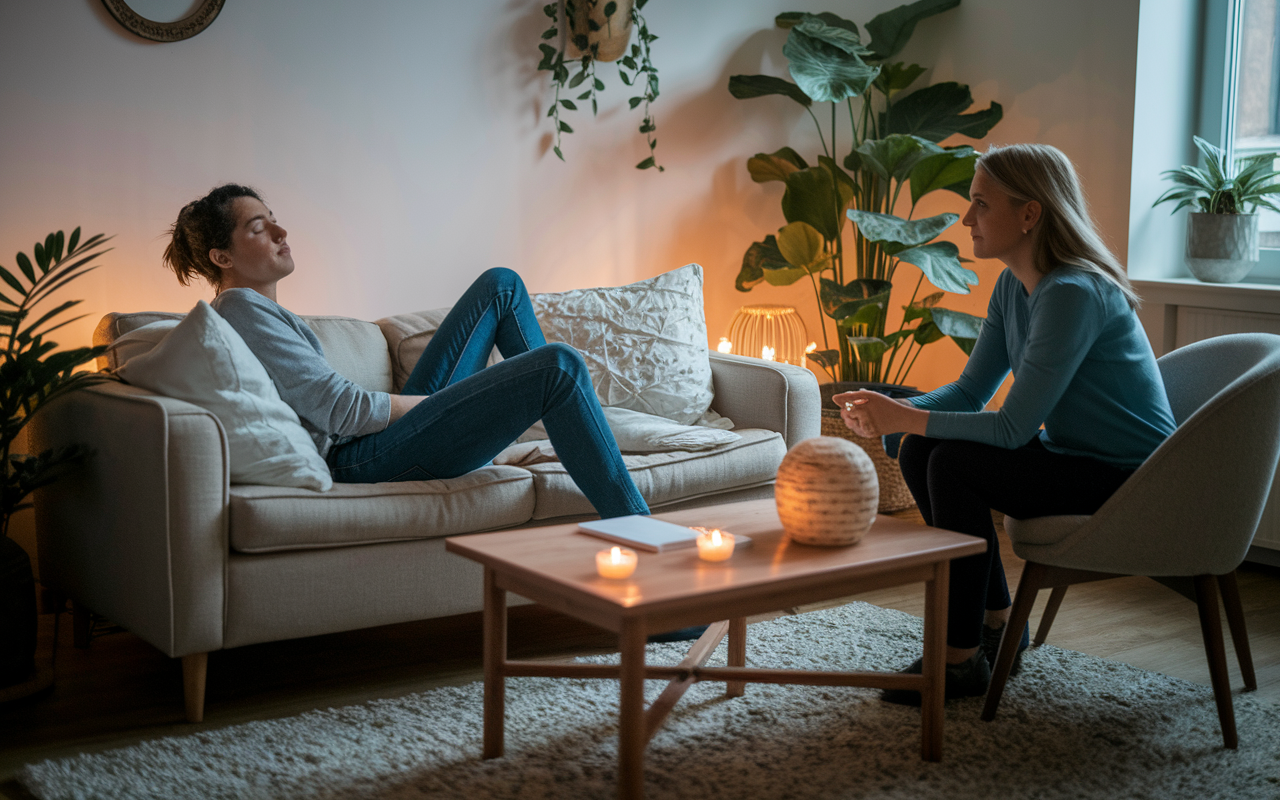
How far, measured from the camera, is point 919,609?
8.89ft

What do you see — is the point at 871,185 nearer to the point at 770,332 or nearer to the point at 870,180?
the point at 870,180

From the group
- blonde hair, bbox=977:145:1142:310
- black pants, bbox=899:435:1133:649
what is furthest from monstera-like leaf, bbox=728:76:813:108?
black pants, bbox=899:435:1133:649

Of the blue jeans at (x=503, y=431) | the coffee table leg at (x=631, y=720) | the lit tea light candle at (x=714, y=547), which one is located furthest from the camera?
the blue jeans at (x=503, y=431)

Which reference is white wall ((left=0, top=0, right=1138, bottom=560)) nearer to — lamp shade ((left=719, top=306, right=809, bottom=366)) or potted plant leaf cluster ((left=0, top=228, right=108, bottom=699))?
lamp shade ((left=719, top=306, right=809, bottom=366))

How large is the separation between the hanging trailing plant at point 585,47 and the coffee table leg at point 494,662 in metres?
2.08

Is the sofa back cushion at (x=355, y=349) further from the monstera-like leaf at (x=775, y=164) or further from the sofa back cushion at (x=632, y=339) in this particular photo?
the monstera-like leaf at (x=775, y=164)

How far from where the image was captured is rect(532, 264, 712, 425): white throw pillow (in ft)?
9.82

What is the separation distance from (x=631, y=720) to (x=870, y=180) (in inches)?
106

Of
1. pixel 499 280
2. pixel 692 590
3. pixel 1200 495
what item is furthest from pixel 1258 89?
pixel 692 590

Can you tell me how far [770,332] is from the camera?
3.91m

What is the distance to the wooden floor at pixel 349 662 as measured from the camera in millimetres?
2021

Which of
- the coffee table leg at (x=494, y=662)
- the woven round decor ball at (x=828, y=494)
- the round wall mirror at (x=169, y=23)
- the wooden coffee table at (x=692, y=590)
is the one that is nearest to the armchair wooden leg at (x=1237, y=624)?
the wooden coffee table at (x=692, y=590)

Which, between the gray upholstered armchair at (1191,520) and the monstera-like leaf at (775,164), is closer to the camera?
the gray upholstered armchair at (1191,520)

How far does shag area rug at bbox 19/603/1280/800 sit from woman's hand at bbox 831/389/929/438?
20.4 inches
